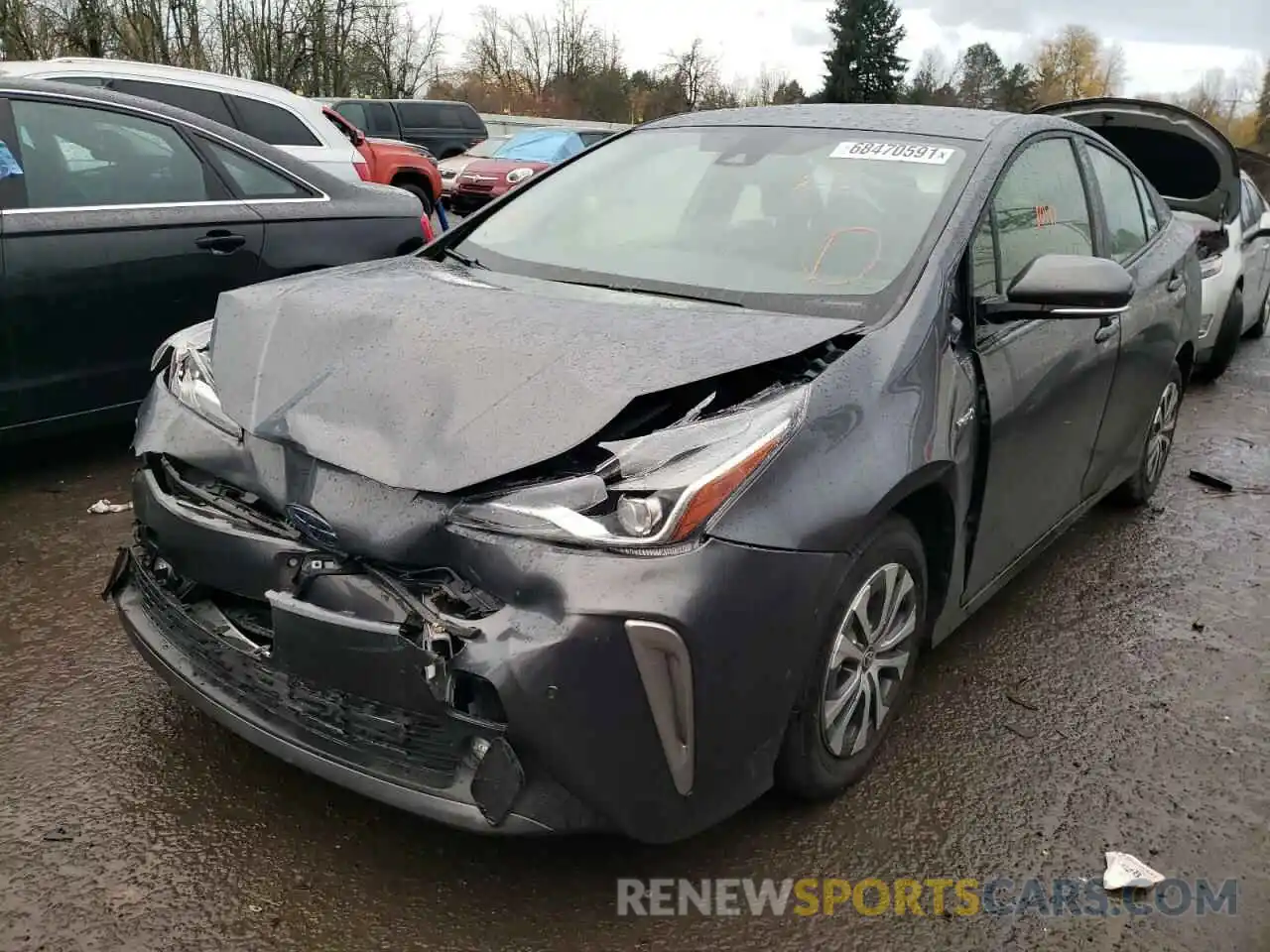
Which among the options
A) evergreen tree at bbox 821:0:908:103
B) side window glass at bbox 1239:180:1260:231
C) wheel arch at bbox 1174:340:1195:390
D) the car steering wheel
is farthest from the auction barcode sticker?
evergreen tree at bbox 821:0:908:103

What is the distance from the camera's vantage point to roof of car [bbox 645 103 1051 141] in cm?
326

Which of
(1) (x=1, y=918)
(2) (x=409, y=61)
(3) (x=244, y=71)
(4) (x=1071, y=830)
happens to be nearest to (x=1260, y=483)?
(4) (x=1071, y=830)

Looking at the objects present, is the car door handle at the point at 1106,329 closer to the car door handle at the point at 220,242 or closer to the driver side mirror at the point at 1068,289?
the driver side mirror at the point at 1068,289

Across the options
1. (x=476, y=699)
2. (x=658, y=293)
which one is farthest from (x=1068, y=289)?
(x=476, y=699)

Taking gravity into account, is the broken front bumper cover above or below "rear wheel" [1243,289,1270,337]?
above

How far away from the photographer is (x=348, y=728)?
2109 mm

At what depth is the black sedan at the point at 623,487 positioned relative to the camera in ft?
6.41

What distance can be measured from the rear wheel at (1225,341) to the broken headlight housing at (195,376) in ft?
23.1

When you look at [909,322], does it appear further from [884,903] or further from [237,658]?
[237,658]

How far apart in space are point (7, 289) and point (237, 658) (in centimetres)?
244

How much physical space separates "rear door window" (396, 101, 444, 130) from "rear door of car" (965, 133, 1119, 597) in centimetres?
1998

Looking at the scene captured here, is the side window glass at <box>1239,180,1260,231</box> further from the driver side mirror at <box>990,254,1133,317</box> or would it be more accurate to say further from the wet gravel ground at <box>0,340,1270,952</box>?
the driver side mirror at <box>990,254,1133,317</box>
